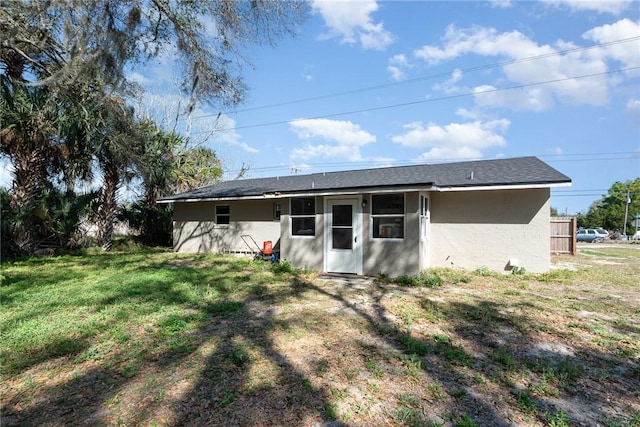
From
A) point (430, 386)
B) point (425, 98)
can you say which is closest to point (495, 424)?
point (430, 386)

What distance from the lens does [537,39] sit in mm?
12898

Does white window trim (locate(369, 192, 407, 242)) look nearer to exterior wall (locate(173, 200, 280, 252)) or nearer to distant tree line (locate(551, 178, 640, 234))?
exterior wall (locate(173, 200, 280, 252))

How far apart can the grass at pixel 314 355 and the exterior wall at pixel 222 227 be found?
5.53m

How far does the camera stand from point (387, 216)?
852cm

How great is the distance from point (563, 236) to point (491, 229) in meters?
6.65

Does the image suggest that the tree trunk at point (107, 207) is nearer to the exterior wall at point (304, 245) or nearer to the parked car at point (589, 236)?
the exterior wall at point (304, 245)

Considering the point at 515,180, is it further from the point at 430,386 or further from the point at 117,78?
the point at 117,78

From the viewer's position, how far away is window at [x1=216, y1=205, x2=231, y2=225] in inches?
533

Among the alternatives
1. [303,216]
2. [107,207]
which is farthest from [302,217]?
[107,207]

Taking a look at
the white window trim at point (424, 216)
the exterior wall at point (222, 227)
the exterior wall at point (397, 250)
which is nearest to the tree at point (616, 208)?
the white window trim at point (424, 216)

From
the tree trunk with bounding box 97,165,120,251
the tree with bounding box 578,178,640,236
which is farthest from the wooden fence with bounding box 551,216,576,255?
the tree with bounding box 578,178,640,236

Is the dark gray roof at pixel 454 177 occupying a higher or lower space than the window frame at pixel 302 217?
higher

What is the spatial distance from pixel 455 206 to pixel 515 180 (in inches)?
67.5

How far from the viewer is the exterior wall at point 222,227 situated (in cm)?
1273
